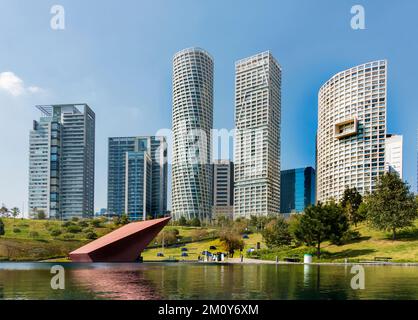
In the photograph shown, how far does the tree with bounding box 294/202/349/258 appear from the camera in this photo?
41281 millimetres

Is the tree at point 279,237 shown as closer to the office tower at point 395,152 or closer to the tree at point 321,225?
the tree at point 321,225

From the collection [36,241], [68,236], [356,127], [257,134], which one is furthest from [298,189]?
[36,241]

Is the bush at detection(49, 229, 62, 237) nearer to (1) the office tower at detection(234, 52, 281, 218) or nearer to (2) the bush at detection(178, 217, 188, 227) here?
(2) the bush at detection(178, 217, 188, 227)

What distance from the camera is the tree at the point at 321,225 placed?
41.3 meters

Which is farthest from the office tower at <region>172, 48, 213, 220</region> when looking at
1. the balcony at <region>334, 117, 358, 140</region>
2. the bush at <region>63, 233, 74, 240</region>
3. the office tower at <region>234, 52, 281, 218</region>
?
the balcony at <region>334, 117, 358, 140</region>

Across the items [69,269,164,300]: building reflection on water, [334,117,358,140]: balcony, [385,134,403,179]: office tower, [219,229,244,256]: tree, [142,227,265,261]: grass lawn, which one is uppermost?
[334,117,358,140]: balcony

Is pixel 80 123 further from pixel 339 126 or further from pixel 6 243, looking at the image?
pixel 339 126

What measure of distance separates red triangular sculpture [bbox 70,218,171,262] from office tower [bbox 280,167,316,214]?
162 meters

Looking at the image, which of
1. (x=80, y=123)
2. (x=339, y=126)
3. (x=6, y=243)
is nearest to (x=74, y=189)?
(x=80, y=123)

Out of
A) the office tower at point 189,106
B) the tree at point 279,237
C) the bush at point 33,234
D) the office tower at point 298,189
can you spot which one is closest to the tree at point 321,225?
the tree at point 279,237

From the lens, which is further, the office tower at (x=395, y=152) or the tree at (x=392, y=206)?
the office tower at (x=395, y=152)

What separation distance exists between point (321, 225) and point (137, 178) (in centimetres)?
7589

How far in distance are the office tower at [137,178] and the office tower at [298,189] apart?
96024 millimetres
